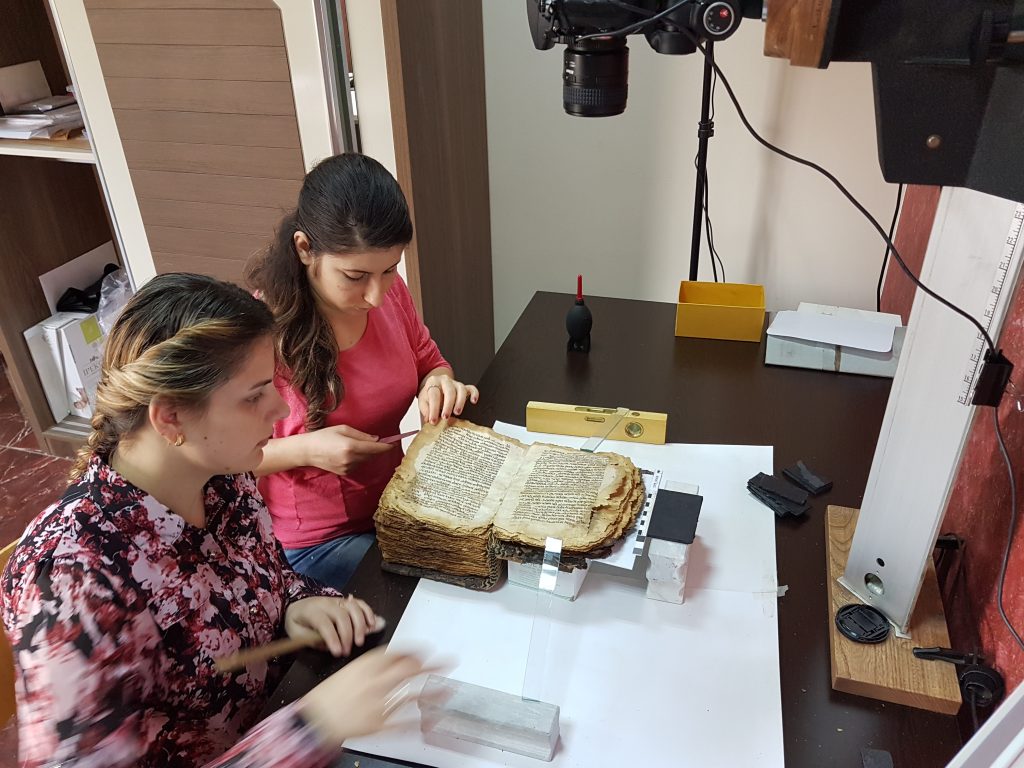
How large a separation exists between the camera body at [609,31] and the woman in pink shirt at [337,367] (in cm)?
31

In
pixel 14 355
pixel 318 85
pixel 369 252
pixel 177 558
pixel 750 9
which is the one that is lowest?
pixel 14 355

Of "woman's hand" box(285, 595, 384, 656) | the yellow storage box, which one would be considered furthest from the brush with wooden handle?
the yellow storage box

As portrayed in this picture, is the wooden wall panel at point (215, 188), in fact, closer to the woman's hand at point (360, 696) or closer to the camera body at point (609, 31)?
the camera body at point (609, 31)

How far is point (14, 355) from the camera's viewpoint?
2.25m

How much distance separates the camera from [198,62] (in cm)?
157

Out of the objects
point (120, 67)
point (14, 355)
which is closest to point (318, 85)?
point (120, 67)

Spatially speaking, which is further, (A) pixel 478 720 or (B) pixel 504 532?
(B) pixel 504 532

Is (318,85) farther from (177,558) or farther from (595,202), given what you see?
(177,558)

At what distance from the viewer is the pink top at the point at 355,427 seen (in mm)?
1262

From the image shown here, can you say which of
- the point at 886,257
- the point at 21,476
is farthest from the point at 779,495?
the point at 21,476

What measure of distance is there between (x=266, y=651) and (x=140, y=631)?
0.17 meters

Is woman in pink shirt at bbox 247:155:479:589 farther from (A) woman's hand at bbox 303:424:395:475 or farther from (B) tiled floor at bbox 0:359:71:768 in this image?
(B) tiled floor at bbox 0:359:71:768

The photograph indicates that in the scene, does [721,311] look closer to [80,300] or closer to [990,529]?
[990,529]

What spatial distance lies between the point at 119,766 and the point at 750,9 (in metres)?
0.97
